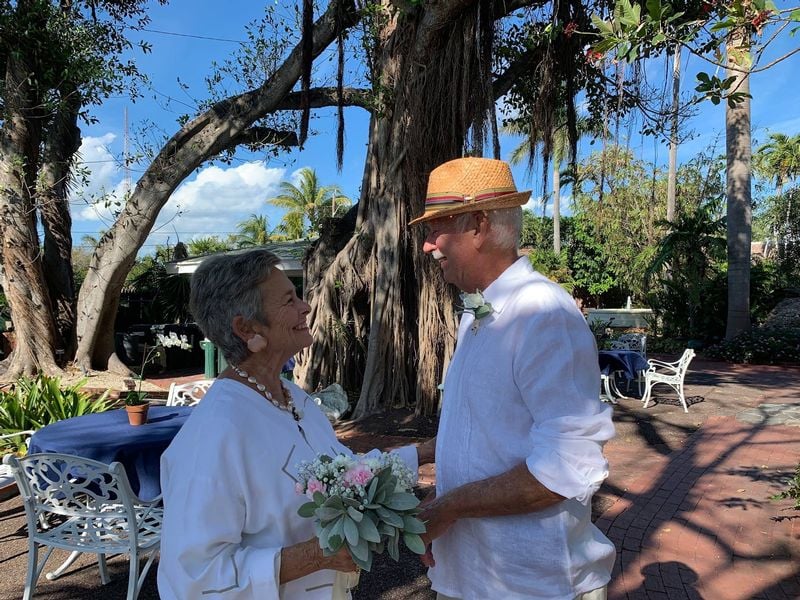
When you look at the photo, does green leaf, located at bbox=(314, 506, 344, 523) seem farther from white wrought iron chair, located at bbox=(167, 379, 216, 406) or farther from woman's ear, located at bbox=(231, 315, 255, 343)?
white wrought iron chair, located at bbox=(167, 379, 216, 406)

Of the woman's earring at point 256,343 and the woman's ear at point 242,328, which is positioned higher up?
the woman's ear at point 242,328

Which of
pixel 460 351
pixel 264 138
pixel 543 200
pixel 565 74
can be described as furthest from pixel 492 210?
pixel 264 138

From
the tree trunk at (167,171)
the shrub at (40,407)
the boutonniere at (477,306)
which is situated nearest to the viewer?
the boutonniere at (477,306)

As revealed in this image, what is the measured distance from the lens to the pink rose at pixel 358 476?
1194 millimetres

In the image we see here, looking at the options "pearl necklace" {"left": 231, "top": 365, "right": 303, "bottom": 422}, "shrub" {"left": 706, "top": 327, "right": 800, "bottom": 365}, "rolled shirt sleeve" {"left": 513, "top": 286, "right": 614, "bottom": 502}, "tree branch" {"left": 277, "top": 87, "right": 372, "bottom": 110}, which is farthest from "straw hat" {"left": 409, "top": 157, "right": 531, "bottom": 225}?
"shrub" {"left": 706, "top": 327, "right": 800, "bottom": 365}

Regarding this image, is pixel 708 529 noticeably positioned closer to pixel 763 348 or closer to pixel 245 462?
pixel 245 462

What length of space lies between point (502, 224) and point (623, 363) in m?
8.01

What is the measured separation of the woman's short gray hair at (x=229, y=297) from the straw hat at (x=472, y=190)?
19.3 inches

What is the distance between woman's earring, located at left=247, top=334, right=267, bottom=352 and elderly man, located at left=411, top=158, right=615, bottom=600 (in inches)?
20.1

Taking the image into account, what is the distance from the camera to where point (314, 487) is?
4.00 feet

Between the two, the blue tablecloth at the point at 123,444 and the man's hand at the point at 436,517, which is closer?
the man's hand at the point at 436,517

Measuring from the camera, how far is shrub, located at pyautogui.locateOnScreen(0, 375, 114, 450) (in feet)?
17.5

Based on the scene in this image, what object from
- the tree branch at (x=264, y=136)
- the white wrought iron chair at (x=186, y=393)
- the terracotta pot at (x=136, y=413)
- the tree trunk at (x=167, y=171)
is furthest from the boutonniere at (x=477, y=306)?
the tree branch at (x=264, y=136)

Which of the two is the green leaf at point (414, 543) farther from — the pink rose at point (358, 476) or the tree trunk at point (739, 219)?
the tree trunk at point (739, 219)
